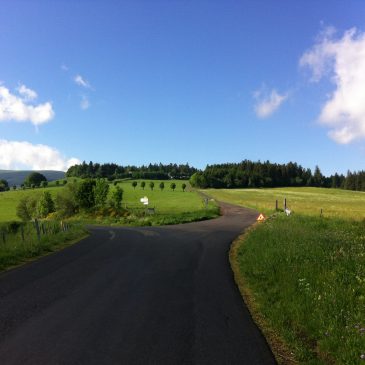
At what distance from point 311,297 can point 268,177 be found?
16671 cm

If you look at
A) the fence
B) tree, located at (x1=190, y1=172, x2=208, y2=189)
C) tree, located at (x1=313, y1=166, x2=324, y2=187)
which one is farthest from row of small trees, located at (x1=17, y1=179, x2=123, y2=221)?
tree, located at (x1=313, y1=166, x2=324, y2=187)

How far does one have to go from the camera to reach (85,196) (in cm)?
7075

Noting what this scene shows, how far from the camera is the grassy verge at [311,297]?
596 centimetres

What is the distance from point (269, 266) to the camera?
11.2 meters

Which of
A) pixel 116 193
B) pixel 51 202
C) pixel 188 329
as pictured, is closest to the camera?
pixel 188 329

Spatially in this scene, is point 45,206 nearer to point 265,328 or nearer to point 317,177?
point 265,328

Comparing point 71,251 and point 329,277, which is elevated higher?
point 329,277

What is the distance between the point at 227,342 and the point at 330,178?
666ft

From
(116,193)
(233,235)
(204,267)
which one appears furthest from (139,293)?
(116,193)

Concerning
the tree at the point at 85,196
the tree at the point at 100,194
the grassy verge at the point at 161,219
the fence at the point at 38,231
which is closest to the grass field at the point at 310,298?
the fence at the point at 38,231

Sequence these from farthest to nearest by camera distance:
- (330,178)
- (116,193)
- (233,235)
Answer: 1. (330,178)
2. (116,193)
3. (233,235)

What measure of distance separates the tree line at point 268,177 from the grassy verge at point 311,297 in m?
147

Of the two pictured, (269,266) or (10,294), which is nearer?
(10,294)

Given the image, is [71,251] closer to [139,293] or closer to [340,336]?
[139,293]
